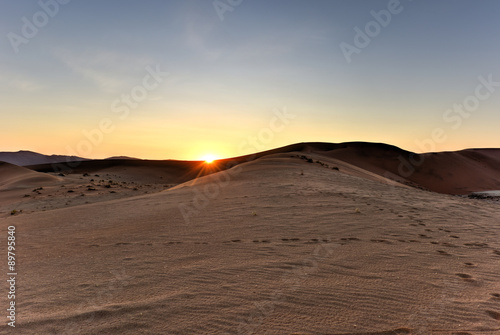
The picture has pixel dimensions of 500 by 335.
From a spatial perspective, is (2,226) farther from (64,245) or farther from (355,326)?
(355,326)

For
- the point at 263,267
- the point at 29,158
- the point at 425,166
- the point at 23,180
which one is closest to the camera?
the point at 263,267

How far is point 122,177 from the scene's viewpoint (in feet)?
121

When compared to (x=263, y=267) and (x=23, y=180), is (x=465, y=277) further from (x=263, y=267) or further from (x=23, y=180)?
(x=23, y=180)

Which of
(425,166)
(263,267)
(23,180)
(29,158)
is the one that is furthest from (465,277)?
(29,158)

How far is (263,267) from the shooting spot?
187 inches

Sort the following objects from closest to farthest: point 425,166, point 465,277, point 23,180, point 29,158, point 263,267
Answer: point 465,277, point 263,267, point 23,180, point 425,166, point 29,158

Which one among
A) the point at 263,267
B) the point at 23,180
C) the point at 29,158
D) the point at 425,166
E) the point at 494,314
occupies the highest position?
the point at 29,158

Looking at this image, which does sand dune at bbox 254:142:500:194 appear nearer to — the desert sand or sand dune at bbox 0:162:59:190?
the desert sand

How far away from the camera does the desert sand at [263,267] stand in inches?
130

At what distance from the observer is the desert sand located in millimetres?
3299

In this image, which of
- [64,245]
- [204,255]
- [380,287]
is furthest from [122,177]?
[380,287]

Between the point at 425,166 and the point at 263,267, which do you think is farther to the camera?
the point at 425,166

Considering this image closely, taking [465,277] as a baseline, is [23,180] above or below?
above

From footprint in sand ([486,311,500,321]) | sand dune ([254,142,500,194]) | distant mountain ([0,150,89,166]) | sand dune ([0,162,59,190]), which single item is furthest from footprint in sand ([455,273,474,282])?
distant mountain ([0,150,89,166])
